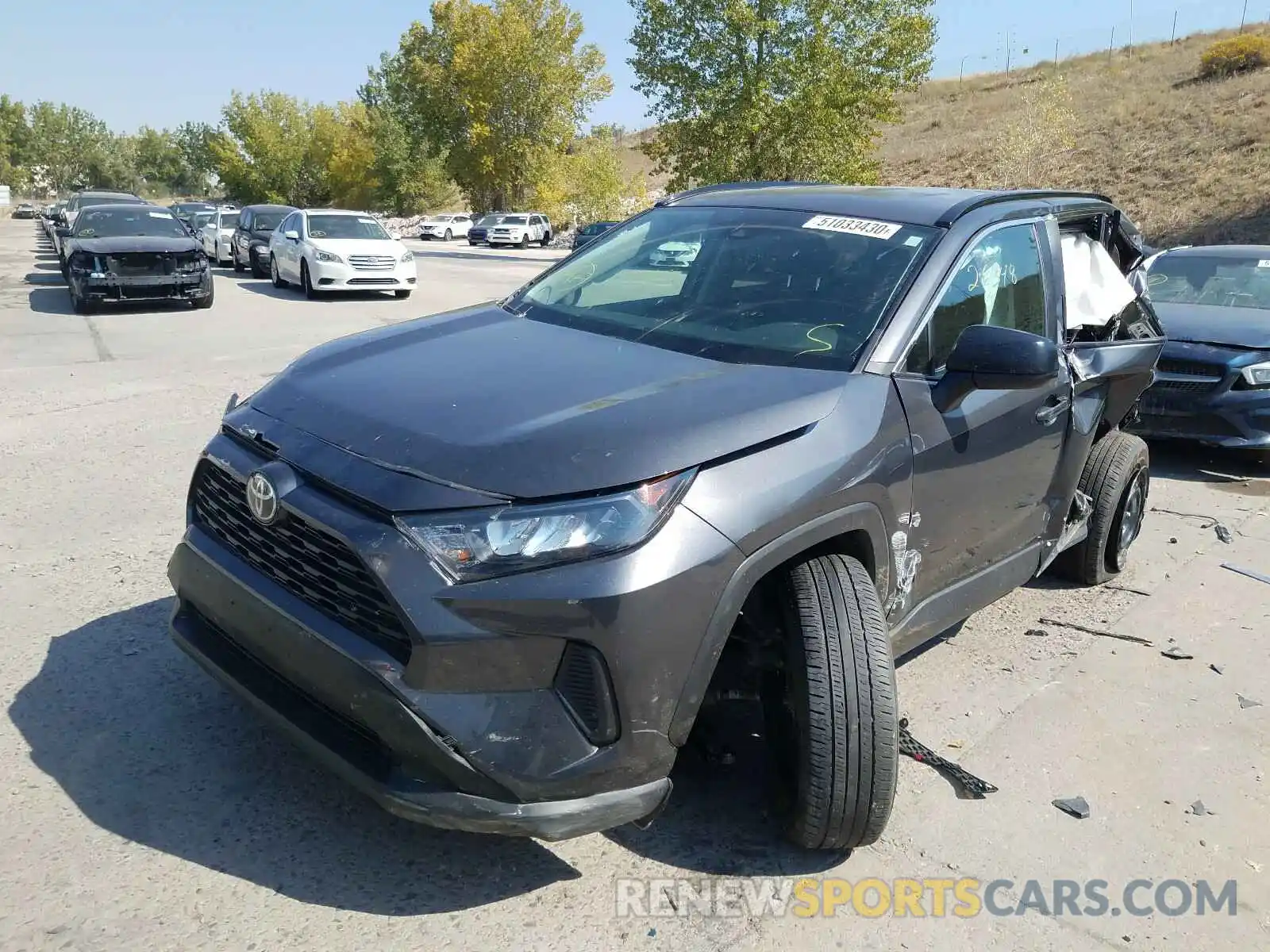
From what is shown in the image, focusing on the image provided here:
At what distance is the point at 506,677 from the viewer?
232 cm

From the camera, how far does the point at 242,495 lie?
2816mm

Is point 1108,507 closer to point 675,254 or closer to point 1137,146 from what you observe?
point 675,254

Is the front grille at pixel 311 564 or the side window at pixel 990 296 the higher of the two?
the side window at pixel 990 296

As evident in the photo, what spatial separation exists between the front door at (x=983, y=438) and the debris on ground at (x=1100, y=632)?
2.24 feet

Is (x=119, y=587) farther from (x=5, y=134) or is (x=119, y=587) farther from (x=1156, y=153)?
(x=5, y=134)

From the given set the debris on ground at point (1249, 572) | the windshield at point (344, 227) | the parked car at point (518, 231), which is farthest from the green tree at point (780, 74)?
the debris on ground at point (1249, 572)

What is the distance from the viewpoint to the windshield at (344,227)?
18.0m

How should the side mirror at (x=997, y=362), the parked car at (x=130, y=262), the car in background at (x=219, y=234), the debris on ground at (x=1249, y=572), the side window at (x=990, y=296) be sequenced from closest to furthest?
1. the side mirror at (x=997, y=362)
2. the side window at (x=990, y=296)
3. the debris on ground at (x=1249, y=572)
4. the parked car at (x=130, y=262)
5. the car in background at (x=219, y=234)

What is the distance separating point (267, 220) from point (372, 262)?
715cm

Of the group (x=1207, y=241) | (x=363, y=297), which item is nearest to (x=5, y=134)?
(x=363, y=297)

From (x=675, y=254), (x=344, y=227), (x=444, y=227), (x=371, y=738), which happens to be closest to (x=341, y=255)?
(x=344, y=227)

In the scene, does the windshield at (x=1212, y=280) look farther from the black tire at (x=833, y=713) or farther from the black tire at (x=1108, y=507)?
the black tire at (x=833, y=713)

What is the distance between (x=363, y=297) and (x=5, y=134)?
9242 cm

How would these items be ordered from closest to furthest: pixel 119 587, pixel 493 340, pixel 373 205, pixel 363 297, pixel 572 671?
pixel 572 671, pixel 493 340, pixel 119 587, pixel 363 297, pixel 373 205
